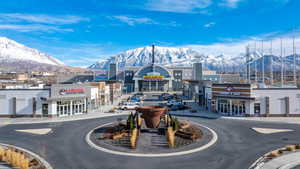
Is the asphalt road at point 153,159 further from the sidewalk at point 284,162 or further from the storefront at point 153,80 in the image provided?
the storefront at point 153,80

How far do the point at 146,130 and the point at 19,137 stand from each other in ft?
52.4

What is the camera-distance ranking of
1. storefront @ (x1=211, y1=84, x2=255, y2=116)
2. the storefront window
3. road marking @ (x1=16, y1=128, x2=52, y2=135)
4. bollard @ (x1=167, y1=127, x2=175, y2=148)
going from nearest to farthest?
bollard @ (x1=167, y1=127, x2=175, y2=148), road marking @ (x1=16, y1=128, x2=52, y2=135), storefront @ (x1=211, y1=84, x2=255, y2=116), the storefront window

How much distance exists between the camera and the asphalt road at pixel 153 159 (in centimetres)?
1567

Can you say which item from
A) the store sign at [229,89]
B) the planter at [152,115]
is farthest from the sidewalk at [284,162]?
the store sign at [229,89]

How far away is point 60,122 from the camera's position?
3186cm

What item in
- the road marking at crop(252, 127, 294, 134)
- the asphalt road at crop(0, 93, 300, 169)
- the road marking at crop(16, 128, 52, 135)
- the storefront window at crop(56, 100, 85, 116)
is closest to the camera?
the asphalt road at crop(0, 93, 300, 169)

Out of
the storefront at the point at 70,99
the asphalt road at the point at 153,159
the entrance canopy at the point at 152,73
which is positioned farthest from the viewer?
the entrance canopy at the point at 152,73

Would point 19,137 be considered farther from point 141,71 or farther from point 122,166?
point 141,71

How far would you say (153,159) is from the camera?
16.7 m

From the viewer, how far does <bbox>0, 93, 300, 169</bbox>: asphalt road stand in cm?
1567

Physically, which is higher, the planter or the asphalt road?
the planter

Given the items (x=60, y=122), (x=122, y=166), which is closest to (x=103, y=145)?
(x=122, y=166)

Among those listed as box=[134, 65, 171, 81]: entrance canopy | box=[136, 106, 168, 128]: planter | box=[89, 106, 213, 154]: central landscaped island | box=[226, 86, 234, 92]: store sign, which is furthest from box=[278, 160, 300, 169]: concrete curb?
box=[134, 65, 171, 81]: entrance canopy

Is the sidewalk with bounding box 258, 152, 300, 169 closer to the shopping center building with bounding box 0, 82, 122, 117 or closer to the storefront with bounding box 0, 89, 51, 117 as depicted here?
the shopping center building with bounding box 0, 82, 122, 117
